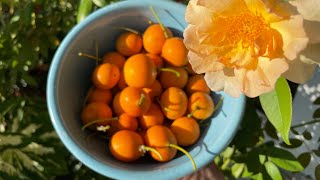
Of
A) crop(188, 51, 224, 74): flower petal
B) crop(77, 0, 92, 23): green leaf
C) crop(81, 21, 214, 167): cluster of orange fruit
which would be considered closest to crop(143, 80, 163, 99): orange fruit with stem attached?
crop(81, 21, 214, 167): cluster of orange fruit

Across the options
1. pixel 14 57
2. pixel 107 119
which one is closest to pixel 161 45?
pixel 107 119

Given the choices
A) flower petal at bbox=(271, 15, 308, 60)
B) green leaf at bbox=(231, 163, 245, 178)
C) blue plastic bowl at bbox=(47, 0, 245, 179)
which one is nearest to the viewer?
flower petal at bbox=(271, 15, 308, 60)

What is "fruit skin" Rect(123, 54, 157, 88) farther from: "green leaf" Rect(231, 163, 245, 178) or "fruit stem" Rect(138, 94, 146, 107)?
"green leaf" Rect(231, 163, 245, 178)

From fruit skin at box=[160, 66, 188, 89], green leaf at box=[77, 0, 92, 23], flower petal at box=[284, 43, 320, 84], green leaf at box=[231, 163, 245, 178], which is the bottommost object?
green leaf at box=[231, 163, 245, 178]

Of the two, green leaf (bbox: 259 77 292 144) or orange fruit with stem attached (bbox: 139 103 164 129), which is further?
orange fruit with stem attached (bbox: 139 103 164 129)

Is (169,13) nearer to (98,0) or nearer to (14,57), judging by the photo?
(98,0)

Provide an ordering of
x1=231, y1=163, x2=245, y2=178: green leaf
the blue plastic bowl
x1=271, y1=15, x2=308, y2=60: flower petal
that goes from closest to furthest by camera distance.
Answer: x1=271, y1=15, x2=308, y2=60: flower petal < the blue plastic bowl < x1=231, y1=163, x2=245, y2=178: green leaf

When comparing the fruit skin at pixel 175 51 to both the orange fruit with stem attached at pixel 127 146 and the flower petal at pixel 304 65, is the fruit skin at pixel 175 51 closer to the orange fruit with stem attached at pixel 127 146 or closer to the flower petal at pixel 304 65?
the orange fruit with stem attached at pixel 127 146

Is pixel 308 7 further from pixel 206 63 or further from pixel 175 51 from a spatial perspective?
pixel 175 51
